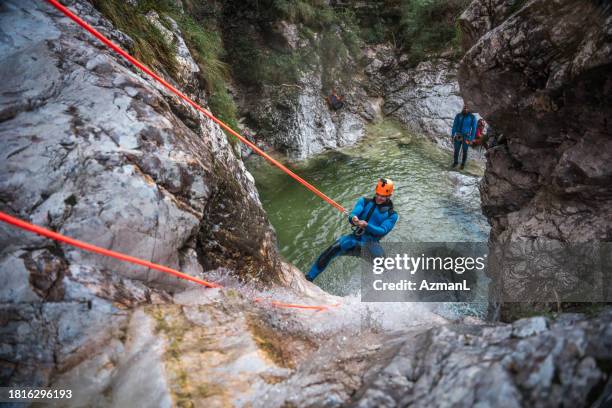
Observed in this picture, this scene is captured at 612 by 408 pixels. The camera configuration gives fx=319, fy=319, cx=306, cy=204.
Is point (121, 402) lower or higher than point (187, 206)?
lower

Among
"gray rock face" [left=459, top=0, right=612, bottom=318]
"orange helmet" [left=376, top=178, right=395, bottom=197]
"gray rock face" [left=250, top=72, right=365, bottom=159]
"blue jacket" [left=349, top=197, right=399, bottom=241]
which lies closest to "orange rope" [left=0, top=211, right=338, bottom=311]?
"blue jacket" [left=349, top=197, right=399, bottom=241]

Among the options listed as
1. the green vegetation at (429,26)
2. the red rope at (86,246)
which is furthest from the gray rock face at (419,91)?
the red rope at (86,246)

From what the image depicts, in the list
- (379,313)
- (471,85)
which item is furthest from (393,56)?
(379,313)

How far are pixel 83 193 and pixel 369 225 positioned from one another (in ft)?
13.2

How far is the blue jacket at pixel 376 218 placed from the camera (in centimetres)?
544

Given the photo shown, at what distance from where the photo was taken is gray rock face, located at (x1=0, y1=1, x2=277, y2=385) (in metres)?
2.22

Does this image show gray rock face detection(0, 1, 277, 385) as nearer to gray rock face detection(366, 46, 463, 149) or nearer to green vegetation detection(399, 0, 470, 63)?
gray rock face detection(366, 46, 463, 149)

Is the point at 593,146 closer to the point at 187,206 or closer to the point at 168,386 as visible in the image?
the point at 187,206

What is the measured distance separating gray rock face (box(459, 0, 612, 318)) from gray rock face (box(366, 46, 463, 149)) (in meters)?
8.31

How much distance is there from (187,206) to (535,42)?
14.2 feet

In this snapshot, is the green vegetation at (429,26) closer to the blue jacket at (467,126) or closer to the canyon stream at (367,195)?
the canyon stream at (367,195)

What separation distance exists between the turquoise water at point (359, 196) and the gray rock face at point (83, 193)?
3790 mm

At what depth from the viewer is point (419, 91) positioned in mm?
14219

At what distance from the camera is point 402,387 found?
6.21 ft
